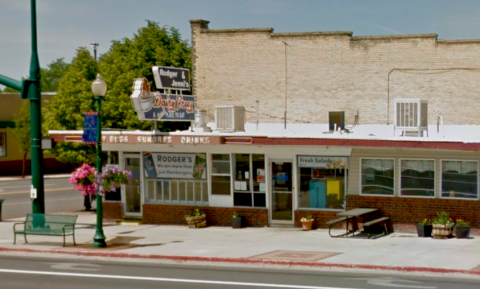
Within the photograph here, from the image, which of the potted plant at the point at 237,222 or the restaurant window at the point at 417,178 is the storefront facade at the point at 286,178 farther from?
the potted plant at the point at 237,222

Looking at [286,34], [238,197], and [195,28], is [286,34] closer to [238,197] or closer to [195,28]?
[195,28]

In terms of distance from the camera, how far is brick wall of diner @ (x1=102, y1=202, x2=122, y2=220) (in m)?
29.0

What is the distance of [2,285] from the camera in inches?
653

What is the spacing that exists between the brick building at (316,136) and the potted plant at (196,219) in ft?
0.94

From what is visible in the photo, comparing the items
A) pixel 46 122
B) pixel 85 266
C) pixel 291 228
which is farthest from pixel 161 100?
pixel 46 122

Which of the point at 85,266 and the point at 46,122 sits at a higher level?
the point at 46,122

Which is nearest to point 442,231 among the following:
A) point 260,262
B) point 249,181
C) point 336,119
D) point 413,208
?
point 413,208

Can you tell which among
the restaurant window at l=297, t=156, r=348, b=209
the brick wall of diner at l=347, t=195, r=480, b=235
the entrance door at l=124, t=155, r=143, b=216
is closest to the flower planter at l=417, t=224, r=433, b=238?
the brick wall of diner at l=347, t=195, r=480, b=235

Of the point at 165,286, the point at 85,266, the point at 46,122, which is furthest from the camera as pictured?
the point at 46,122

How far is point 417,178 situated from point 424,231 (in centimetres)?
181

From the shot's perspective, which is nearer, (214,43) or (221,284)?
(221,284)

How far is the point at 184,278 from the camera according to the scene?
17203 millimetres

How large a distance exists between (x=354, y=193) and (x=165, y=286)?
10.3 meters

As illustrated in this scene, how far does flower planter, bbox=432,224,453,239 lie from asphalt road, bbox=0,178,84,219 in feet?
60.4
